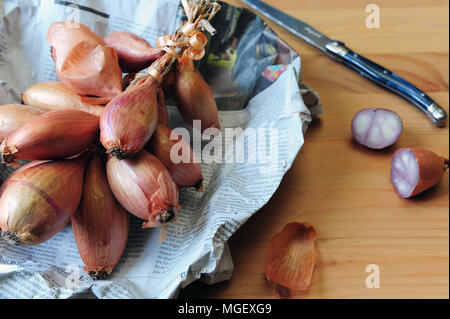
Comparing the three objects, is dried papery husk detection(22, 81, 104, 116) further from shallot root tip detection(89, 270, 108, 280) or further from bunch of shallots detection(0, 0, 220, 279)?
shallot root tip detection(89, 270, 108, 280)

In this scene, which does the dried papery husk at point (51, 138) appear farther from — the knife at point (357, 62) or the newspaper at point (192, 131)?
the knife at point (357, 62)

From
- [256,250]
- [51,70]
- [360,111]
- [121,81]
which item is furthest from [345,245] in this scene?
[51,70]

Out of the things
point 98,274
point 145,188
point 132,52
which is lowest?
point 98,274

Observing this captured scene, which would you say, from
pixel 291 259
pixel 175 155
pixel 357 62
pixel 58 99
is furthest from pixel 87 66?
pixel 357 62

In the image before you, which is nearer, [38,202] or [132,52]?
[38,202]

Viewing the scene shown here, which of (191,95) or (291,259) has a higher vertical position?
(191,95)

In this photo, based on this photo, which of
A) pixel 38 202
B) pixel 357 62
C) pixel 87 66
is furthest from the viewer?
pixel 357 62

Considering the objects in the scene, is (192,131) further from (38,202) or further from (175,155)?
(38,202)
